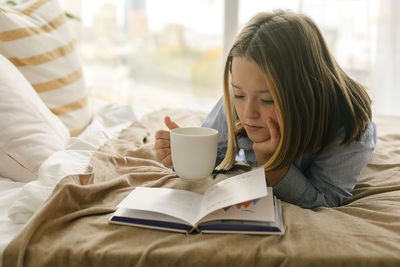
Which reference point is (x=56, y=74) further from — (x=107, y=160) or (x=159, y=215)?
(x=159, y=215)

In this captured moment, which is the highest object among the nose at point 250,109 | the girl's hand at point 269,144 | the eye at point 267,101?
the eye at point 267,101

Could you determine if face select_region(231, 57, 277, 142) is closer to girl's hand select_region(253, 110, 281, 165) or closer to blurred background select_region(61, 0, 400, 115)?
girl's hand select_region(253, 110, 281, 165)

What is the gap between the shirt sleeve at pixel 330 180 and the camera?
983mm

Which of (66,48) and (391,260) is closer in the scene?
(391,260)

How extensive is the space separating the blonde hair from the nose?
0.06 metres

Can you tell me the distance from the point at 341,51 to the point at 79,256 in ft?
7.97

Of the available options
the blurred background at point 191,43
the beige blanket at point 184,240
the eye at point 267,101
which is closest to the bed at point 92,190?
the beige blanket at point 184,240

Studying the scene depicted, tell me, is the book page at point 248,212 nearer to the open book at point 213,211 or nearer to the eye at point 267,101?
the open book at point 213,211

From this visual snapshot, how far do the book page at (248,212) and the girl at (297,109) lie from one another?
7.2 inches

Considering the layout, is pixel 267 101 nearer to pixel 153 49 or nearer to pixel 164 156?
pixel 164 156

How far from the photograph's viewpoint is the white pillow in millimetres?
1056

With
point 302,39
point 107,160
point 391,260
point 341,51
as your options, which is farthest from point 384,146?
point 341,51

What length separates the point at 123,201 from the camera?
0.83 meters

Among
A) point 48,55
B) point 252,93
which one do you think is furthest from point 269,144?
point 48,55
